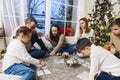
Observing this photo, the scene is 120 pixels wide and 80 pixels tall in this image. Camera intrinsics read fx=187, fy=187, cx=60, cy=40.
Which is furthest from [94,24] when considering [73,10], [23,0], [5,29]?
Result: [5,29]

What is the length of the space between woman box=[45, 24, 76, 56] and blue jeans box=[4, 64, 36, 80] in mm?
1321

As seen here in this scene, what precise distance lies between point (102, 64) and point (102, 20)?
2.03 metres

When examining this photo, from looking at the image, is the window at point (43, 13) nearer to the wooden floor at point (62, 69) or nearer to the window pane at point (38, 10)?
the window pane at point (38, 10)

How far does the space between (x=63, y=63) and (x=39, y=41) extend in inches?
32.9

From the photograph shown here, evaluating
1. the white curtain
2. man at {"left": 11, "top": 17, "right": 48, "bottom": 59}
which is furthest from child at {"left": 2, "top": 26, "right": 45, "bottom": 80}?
the white curtain

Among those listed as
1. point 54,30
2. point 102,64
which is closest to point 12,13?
point 54,30

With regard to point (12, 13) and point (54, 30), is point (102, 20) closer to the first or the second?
point (54, 30)

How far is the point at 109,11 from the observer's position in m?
3.78

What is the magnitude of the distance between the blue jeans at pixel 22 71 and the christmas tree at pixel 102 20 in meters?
1.96

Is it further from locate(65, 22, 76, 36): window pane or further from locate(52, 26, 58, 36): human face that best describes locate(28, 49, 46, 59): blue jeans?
locate(65, 22, 76, 36): window pane

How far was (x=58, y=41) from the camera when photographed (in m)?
3.73

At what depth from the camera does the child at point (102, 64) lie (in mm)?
1880

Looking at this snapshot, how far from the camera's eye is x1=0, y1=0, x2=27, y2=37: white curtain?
3711 mm

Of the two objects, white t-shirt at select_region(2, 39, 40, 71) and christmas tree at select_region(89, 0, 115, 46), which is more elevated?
christmas tree at select_region(89, 0, 115, 46)
